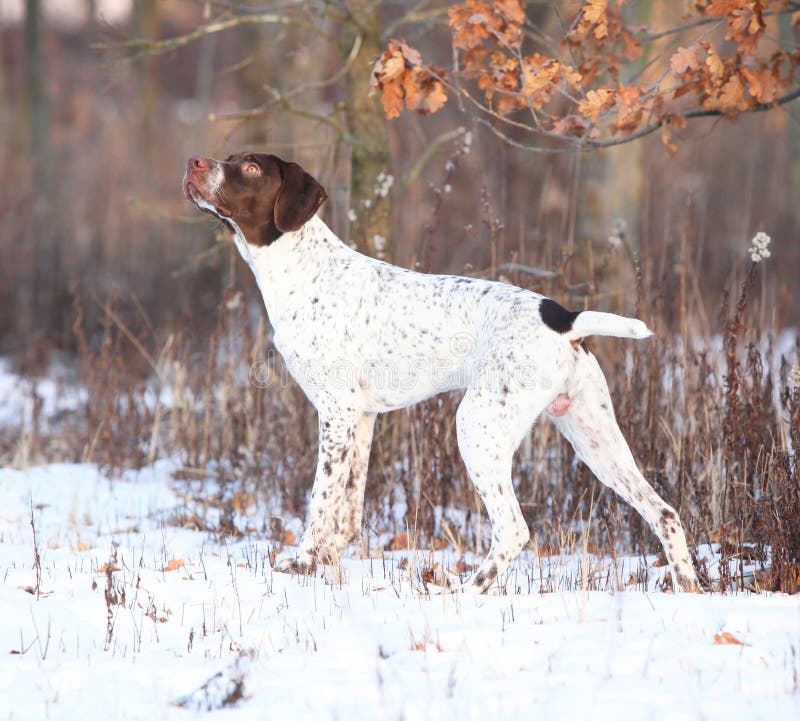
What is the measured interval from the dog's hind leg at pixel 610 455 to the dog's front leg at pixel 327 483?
86 cm

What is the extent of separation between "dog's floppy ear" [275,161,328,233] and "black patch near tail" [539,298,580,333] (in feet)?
3.45

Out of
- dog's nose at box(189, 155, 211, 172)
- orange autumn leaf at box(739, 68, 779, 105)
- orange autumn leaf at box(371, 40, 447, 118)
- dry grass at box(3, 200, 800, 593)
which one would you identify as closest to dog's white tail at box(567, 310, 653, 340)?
dry grass at box(3, 200, 800, 593)

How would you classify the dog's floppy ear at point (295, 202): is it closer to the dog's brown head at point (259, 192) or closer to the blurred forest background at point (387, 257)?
the dog's brown head at point (259, 192)

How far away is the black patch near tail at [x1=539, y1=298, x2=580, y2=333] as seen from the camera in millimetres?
3766

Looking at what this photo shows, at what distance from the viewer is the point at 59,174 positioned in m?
13.8

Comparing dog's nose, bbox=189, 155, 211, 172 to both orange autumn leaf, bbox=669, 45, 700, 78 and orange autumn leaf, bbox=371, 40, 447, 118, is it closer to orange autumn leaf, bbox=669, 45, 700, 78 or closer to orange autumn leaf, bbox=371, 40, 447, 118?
orange autumn leaf, bbox=371, 40, 447, 118

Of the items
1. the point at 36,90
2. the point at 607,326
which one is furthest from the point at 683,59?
the point at 36,90

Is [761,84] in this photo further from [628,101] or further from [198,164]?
[198,164]

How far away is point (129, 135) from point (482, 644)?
16682mm

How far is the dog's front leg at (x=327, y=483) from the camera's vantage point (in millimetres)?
4238

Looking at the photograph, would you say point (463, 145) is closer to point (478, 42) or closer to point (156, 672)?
point (478, 42)

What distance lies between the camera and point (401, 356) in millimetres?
4164

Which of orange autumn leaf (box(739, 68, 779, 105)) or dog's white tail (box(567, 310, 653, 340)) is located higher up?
orange autumn leaf (box(739, 68, 779, 105))

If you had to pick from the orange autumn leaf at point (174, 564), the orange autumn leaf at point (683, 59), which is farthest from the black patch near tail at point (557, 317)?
the orange autumn leaf at point (174, 564)
